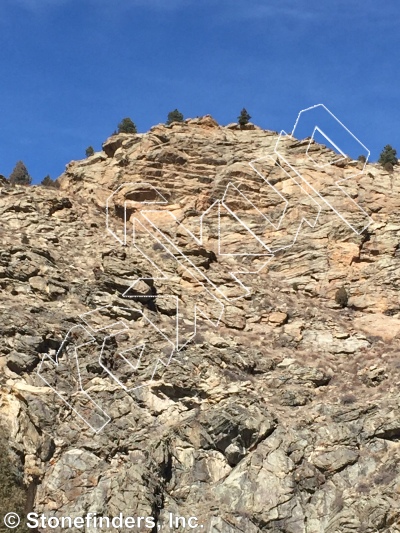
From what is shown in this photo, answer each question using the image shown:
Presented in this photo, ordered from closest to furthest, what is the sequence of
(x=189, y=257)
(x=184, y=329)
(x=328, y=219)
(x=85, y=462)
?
(x=85, y=462) < (x=184, y=329) < (x=189, y=257) < (x=328, y=219)

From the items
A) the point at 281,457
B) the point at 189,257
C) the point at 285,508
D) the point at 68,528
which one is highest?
the point at 189,257

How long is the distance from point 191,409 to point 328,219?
17.8 meters

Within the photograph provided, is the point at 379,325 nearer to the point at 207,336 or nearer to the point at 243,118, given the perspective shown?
the point at 207,336

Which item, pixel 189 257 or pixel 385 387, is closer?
pixel 385 387

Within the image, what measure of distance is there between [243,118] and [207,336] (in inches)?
878

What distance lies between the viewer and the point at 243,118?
47.9 m

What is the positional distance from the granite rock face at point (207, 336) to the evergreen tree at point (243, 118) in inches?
31.2

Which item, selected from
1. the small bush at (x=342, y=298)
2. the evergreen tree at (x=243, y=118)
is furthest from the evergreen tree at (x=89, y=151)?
the small bush at (x=342, y=298)

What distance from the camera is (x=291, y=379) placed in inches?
1113

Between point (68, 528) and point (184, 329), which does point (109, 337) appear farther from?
point (68, 528)

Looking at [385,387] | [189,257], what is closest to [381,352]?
[385,387]

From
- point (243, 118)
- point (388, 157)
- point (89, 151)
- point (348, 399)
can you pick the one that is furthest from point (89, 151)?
point (348, 399)

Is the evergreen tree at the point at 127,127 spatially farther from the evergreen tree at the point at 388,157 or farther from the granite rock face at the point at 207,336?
the evergreen tree at the point at 388,157
